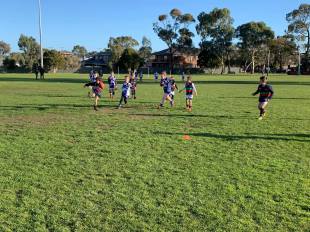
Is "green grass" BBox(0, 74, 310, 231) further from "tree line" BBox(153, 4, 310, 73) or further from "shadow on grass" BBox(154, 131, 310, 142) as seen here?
"tree line" BBox(153, 4, 310, 73)

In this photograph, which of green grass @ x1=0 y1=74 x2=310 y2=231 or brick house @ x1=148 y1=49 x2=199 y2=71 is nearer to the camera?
green grass @ x1=0 y1=74 x2=310 y2=231

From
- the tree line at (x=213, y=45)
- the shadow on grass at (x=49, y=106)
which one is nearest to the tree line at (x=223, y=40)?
the tree line at (x=213, y=45)

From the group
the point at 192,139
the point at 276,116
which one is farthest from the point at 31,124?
the point at 276,116

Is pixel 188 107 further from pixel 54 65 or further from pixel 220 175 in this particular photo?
pixel 54 65

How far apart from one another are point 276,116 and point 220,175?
29.9 ft

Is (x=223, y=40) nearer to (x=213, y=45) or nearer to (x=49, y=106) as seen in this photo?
(x=213, y=45)

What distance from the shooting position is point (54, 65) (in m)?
98.6

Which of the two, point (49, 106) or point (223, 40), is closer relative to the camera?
point (49, 106)

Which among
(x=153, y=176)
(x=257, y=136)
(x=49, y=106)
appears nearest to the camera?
(x=153, y=176)

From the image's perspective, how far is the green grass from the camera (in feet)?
17.6

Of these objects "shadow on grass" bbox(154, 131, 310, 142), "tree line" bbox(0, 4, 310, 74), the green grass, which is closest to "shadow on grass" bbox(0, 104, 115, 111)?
the green grass

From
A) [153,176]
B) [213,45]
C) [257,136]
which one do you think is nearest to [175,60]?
[213,45]

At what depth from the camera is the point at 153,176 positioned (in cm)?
721

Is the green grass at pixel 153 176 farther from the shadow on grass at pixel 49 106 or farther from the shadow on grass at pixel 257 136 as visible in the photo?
the shadow on grass at pixel 49 106
